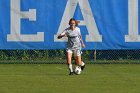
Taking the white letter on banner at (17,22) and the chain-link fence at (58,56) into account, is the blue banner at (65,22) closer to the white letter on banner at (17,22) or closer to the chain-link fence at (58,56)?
the white letter on banner at (17,22)

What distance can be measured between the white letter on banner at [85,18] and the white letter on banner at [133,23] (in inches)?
50.6

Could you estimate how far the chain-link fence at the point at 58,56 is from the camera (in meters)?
25.5

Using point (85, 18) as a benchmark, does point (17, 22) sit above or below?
below

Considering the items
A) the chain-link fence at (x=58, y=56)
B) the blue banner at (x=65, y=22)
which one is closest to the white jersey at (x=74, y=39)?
the blue banner at (x=65, y=22)

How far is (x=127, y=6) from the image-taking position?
974 inches
